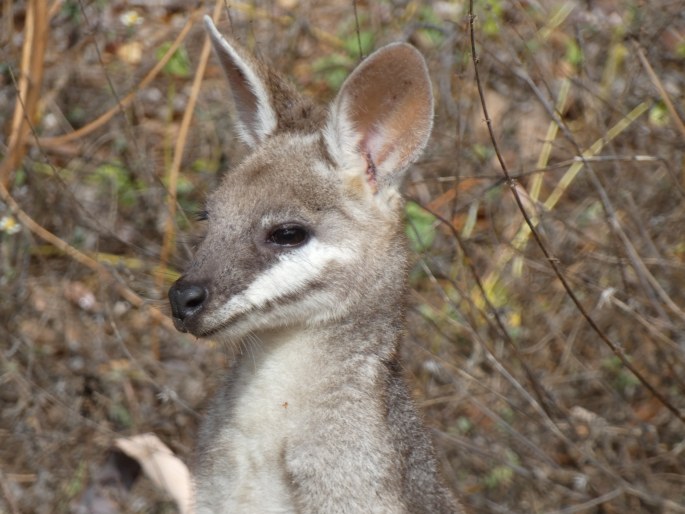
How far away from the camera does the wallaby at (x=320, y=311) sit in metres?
3.07

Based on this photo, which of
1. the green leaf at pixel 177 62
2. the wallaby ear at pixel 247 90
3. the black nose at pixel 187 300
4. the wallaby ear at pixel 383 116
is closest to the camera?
the black nose at pixel 187 300

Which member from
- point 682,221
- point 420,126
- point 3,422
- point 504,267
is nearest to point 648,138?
point 682,221

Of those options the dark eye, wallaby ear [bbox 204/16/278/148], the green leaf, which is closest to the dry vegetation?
the green leaf

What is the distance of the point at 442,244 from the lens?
19.5 feet

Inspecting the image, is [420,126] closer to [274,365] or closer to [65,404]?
[274,365]

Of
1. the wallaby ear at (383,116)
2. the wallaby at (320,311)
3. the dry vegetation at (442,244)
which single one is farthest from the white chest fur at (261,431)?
the dry vegetation at (442,244)

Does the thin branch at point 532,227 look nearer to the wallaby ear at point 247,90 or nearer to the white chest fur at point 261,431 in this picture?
the wallaby ear at point 247,90

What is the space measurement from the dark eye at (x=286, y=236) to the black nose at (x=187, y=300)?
27cm

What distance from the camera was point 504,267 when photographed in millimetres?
5715

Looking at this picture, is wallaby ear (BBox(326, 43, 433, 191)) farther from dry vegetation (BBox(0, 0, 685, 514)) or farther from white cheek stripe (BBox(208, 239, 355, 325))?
dry vegetation (BBox(0, 0, 685, 514))

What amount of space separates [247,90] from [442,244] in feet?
8.15

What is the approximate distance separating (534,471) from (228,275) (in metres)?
2.21

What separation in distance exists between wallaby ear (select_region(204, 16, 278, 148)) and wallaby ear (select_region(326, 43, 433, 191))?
30 centimetres

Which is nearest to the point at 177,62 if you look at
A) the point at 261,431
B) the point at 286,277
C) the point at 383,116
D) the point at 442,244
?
the point at 442,244
